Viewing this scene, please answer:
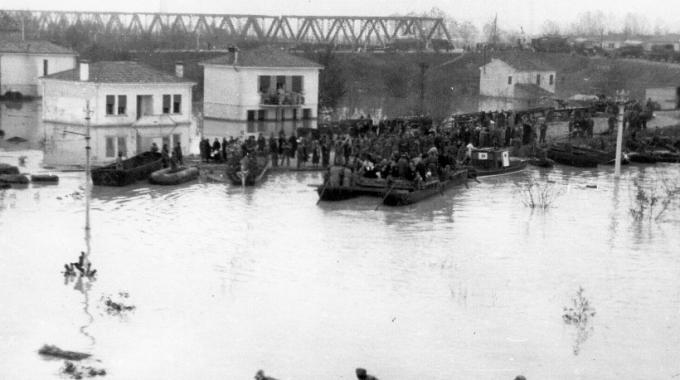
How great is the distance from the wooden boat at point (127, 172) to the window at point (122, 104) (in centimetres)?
1136

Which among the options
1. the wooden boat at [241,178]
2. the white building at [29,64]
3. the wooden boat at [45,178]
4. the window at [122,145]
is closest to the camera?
the wooden boat at [45,178]

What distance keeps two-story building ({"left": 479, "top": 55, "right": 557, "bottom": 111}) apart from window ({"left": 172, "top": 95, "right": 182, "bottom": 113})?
86.3 feet

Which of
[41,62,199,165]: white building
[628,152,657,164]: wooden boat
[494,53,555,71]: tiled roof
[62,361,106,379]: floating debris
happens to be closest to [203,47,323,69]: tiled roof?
[41,62,199,165]: white building

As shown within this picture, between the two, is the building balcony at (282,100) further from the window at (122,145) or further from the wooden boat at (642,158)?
the wooden boat at (642,158)

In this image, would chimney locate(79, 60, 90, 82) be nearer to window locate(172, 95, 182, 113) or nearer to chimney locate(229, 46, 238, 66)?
window locate(172, 95, 182, 113)

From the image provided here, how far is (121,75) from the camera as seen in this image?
4747 centimetres

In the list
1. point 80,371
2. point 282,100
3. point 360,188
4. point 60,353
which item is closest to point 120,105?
point 282,100

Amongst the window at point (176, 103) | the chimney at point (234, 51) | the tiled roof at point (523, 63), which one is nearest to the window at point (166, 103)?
the window at point (176, 103)

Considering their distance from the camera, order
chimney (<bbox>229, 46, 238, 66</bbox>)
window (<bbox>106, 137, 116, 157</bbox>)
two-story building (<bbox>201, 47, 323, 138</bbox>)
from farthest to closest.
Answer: chimney (<bbox>229, 46, 238, 66</bbox>) → two-story building (<bbox>201, 47, 323, 138</bbox>) → window (<bbox>106, 137, 116, 157</bbox>)

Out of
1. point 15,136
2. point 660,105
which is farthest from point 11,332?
point 660,105

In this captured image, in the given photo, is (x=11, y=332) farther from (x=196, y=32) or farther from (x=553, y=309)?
(x=196, y=32)

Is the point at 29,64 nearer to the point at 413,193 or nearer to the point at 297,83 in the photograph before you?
the point at 297,83

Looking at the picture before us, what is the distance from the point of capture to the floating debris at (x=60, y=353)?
1795 cm

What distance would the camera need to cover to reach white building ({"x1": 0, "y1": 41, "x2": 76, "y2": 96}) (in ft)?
212
